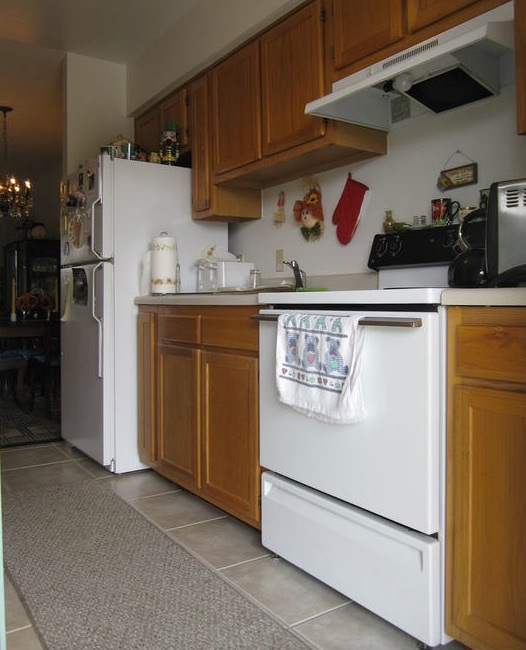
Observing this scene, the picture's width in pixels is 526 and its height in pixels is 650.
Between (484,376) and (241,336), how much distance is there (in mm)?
1022

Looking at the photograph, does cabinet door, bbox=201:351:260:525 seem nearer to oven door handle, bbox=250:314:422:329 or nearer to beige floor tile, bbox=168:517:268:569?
beige floor tile, bbox=168:517:268:569

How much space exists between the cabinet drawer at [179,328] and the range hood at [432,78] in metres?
0.99

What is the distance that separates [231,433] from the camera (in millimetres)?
2205

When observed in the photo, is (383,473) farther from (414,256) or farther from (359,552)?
(414,256)

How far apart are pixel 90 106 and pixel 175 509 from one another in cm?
292

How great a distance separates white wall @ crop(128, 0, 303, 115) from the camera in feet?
8.80

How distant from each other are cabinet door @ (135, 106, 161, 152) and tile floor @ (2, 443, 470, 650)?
7.00ft

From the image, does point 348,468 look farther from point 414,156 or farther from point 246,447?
point 414,156

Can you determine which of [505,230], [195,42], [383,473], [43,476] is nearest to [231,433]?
[383,473]

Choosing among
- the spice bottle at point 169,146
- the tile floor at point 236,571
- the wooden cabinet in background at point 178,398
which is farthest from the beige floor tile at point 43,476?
the spice bottle at point 169,146

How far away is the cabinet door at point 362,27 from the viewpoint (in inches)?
78.5

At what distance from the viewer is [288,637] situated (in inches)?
60.5

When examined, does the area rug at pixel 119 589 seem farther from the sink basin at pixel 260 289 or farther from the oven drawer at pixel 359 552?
the sink basin at pixel 260 289

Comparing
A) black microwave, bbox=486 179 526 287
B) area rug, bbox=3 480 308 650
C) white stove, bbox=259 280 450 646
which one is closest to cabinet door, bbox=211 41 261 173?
white stove, bbox=259 280 450 646
